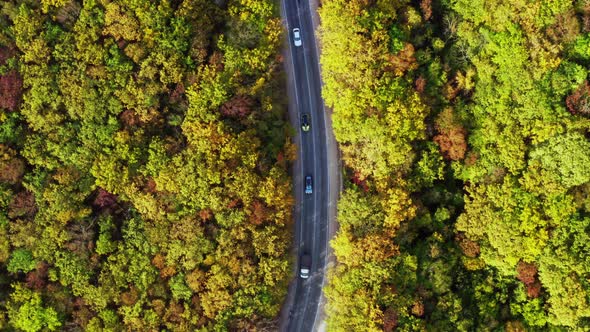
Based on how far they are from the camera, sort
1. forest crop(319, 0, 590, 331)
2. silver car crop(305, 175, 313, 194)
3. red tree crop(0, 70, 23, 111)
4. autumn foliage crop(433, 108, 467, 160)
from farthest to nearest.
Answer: silver car crop(305, 175, 313, 194) < autumn foliage crop(433, 108, 467, 160) < red tree crop(0, 70, 23, 111) < forest crop(319, 0, 590, 331)

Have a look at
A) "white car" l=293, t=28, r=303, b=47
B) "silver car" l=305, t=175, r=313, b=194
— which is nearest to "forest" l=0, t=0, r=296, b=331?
"silver car" l=305, t=175, r=313, b=194

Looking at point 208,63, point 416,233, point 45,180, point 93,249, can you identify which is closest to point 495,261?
point 416,233

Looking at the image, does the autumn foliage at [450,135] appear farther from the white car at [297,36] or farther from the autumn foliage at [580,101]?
the white car at [297,36]

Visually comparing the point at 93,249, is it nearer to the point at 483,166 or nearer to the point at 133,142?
the point at 133,142

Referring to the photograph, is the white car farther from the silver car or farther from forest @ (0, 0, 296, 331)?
the silver car

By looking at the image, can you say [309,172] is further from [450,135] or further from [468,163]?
[468,163]

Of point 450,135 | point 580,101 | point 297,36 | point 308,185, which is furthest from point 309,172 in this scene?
point 580,101

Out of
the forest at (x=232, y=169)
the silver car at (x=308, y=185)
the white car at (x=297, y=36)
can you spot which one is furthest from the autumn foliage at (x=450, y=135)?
the white car at (x=297, y=36)
